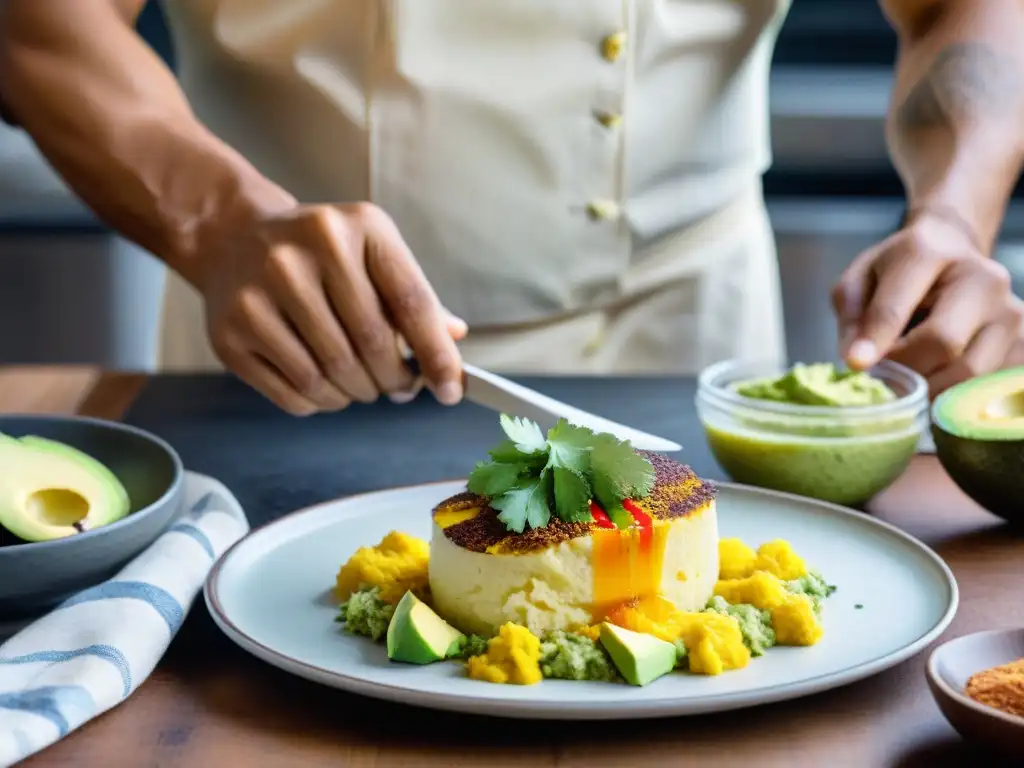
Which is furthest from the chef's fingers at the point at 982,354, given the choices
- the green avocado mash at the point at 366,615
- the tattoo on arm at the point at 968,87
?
the green avocado mash at the point at 366,615

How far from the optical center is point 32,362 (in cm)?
391

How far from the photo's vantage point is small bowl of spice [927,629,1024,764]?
0.98 metres

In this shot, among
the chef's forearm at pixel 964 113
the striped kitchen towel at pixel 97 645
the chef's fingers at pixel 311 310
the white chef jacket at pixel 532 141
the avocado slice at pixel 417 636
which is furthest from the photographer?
the white chef jacket at pixel 532 141

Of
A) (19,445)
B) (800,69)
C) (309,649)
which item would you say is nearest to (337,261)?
(19,445)

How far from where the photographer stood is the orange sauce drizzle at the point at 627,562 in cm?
124

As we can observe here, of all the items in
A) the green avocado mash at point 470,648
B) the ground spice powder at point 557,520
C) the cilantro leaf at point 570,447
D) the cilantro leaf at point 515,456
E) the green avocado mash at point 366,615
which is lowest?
the green avocado mash at point 366,615

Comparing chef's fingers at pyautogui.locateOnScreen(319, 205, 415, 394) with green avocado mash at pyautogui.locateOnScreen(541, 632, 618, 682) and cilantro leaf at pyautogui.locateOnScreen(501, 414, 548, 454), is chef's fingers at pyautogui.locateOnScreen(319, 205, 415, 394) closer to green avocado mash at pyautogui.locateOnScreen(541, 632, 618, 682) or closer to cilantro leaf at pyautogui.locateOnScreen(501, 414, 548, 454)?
cilantro leaf at pyautogui.locateOnScreen(501, 414, 548, 454)

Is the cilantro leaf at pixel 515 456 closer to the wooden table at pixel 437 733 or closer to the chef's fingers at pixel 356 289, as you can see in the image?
the wooden table at pixel 437 733

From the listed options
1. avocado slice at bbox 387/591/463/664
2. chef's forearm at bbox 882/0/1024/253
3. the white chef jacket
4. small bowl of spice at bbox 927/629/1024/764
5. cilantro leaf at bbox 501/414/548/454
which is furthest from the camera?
the white chef jacket

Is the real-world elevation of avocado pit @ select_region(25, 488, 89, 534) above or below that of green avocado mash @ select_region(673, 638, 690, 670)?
below

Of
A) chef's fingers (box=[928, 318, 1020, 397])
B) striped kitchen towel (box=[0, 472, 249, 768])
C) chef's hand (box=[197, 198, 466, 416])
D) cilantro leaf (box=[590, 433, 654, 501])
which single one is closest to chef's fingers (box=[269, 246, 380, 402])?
chef's hand (box=[197, 198, 466, 416])

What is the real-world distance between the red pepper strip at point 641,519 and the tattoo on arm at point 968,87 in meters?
1.11

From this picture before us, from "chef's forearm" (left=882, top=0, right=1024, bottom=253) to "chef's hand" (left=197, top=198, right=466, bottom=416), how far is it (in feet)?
2.55

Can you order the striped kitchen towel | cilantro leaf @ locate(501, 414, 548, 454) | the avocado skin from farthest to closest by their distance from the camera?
1. the avocado skin
2. cilantro leaf @ locate(501, 414, 548, 454)
3. the striped kitchen towel
